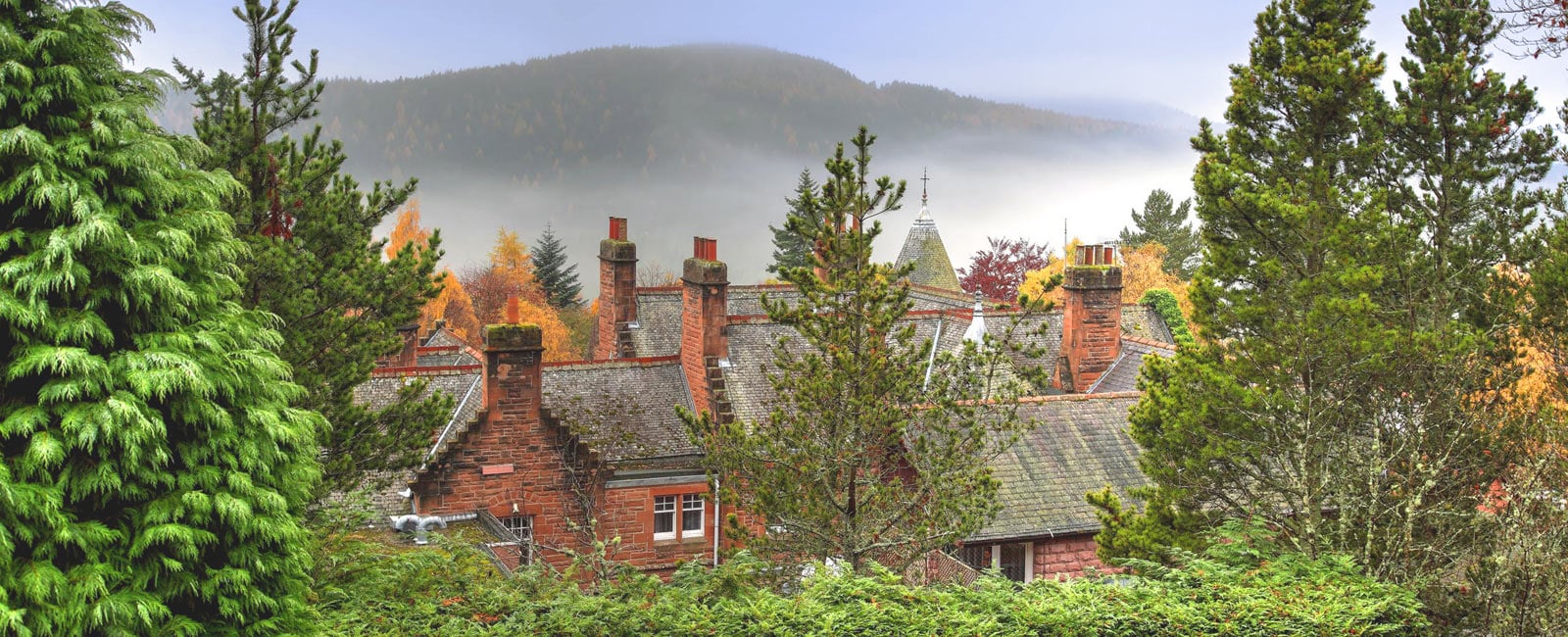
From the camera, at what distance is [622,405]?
901 inches

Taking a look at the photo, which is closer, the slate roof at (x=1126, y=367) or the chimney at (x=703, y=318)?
the chimney at (x=703, y=318)

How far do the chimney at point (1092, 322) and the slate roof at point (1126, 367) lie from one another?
208 millimetres

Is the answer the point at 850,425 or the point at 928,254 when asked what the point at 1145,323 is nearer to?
the point at 928,254

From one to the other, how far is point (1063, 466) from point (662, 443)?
24.7 feet

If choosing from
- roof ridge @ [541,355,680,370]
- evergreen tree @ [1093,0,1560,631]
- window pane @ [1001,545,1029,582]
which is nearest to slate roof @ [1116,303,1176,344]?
roof ridge @ [541,355,680,370]

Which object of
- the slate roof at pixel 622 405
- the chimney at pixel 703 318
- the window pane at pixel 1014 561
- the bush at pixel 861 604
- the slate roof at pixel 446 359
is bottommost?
the window pane at pixel 1014 561

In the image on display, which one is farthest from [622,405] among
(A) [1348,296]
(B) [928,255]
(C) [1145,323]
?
(B) [928,255]

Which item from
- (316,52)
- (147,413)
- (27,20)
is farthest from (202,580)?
(316,52)

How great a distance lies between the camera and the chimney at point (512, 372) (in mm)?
20469

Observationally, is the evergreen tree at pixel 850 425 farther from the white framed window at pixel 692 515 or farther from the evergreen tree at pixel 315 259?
the white framed window at pixel 692 515

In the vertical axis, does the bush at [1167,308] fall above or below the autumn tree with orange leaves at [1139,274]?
below

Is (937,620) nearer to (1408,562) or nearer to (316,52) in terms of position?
(1408,562)

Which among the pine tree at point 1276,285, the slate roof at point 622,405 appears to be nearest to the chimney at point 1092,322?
the slate roof at point 622,405

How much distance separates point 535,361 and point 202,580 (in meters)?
13.1
